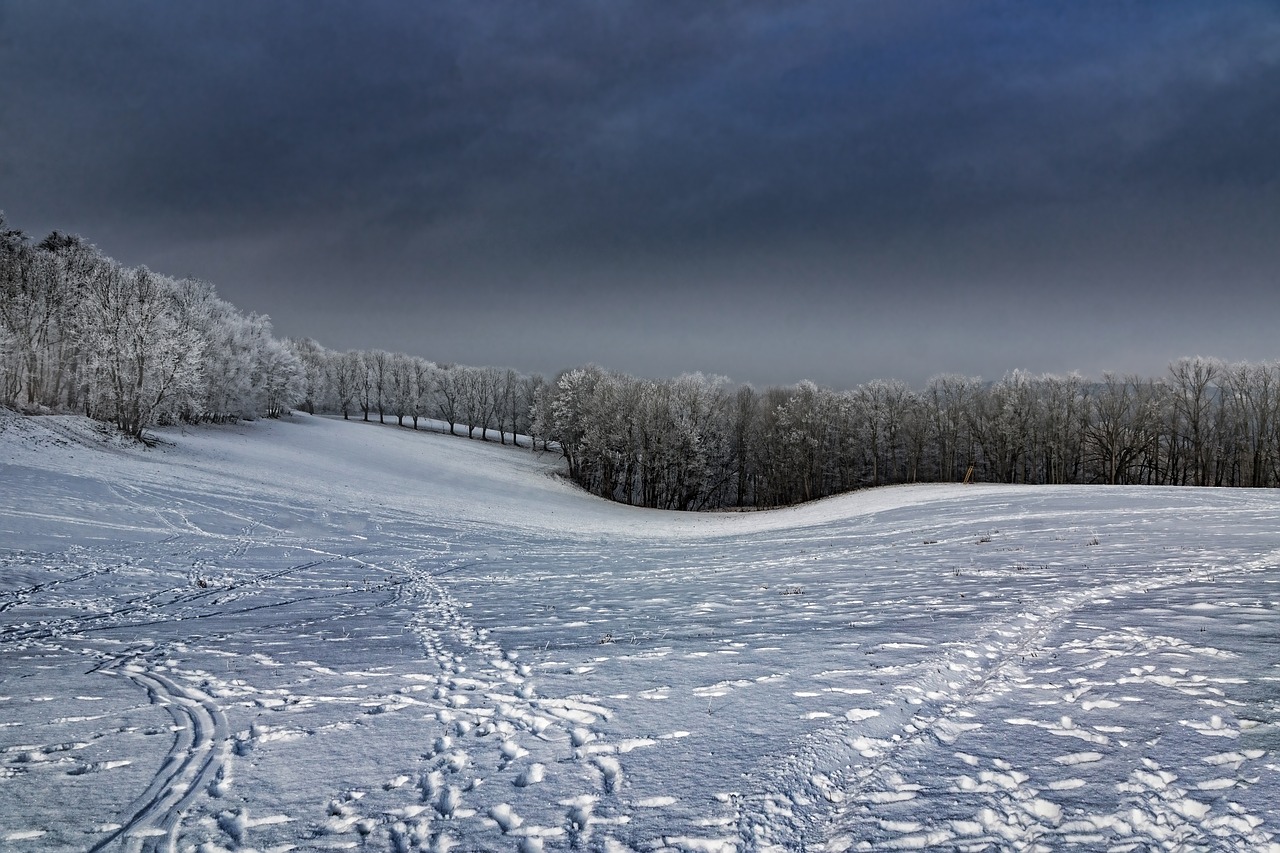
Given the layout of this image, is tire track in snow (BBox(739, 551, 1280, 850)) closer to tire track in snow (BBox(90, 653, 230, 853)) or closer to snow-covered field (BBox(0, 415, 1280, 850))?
snow-covered field (BBox(0, 415, 1280, 850))

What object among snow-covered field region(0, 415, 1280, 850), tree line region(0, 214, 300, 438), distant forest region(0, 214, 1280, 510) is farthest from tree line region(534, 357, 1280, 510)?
snow-covered field region(0, 415, 1280, 850)

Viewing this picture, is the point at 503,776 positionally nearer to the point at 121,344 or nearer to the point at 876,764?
the point at 876,764

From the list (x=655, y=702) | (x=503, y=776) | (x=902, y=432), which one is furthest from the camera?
(x=902, y=432)

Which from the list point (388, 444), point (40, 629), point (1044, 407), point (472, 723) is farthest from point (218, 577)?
point (1044, 407)

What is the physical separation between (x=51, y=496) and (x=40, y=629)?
1606cm

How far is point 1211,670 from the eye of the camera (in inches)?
253

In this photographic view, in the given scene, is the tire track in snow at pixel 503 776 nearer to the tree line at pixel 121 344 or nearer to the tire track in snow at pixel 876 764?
the tire track in snow at pixel 876 764

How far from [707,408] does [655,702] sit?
55.3 meters

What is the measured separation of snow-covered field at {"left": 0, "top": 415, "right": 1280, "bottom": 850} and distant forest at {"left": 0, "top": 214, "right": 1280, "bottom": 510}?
3294 cm

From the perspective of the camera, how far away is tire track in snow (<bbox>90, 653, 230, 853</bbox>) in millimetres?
4207

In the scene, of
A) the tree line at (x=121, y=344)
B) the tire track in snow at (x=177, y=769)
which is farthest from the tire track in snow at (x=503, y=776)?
the tree line at (x=121, y=344)

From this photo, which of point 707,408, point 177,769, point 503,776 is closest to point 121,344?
point 177,769

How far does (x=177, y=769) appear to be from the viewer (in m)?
5.07

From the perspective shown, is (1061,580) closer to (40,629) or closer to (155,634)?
(155,634)
